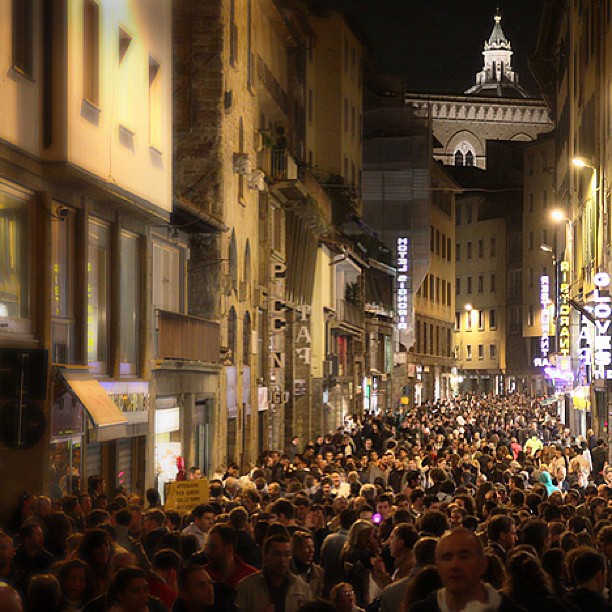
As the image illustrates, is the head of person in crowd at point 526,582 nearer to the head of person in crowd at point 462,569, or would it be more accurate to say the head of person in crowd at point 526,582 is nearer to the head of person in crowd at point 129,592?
the head of person in crowd at point 462,569

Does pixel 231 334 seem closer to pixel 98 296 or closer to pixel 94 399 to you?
pixel 98 296

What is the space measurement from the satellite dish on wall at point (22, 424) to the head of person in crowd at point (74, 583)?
10413 mm

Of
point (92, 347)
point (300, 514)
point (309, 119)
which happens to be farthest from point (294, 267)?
point (300, 514)

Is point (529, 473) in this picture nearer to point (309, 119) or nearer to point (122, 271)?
point (122, 271)

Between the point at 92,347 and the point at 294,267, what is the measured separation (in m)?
22.9

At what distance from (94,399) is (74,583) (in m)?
12.4

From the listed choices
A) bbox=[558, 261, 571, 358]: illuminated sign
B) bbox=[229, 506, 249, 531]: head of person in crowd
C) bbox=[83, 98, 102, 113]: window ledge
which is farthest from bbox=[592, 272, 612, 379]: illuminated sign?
bbox=[229, 506, 249, 531]: head of person in crowd

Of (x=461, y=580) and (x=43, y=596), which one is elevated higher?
(x=461, y=580)

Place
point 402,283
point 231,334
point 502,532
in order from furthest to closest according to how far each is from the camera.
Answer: point 402,283, point 231,334, point 502,532

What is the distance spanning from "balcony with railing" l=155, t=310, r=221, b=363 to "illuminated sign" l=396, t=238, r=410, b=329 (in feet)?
156

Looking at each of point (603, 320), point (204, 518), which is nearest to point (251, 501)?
point (204, 518)

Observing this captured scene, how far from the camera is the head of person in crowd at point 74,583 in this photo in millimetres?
8875

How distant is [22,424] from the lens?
19.3 metres

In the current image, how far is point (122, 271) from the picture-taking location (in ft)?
81.8
